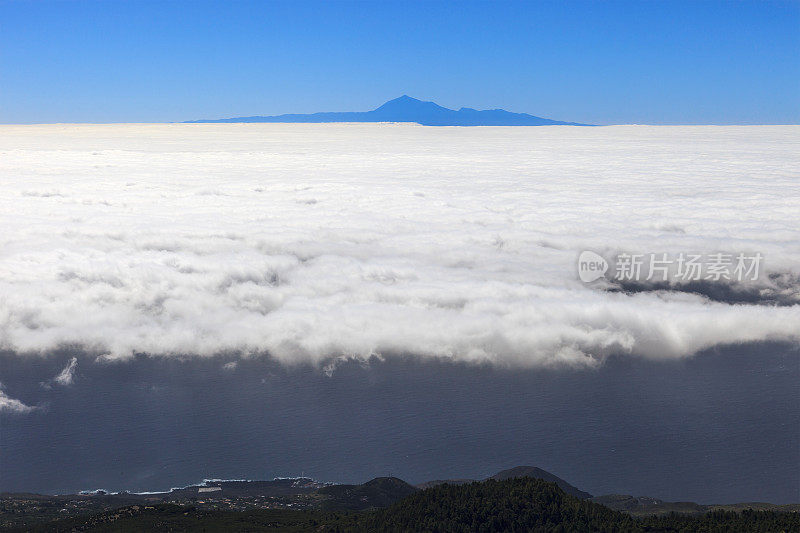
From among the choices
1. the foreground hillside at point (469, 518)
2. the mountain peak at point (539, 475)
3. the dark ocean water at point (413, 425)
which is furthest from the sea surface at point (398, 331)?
the foreground hillside at point (469, 518)

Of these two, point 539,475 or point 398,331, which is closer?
point 539,475

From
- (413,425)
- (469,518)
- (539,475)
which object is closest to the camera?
A: (469,518)

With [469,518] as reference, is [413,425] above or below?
below

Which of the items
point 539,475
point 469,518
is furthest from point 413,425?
point 469,518

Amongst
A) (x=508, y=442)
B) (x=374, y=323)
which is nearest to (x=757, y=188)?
(x=374, y=323)

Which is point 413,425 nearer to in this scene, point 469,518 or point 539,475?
point 539,475

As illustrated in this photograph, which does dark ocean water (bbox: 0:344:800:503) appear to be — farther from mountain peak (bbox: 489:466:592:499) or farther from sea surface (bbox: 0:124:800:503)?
mountain peak (bbox: 489:466:592:499)
